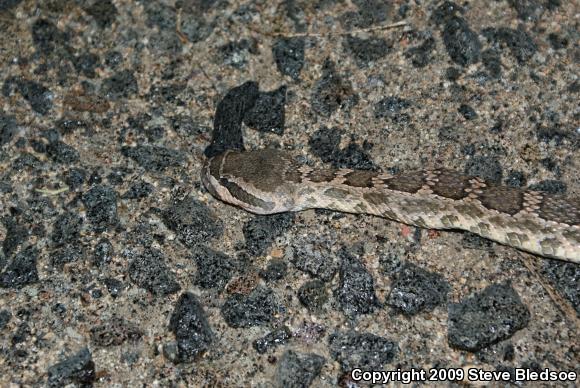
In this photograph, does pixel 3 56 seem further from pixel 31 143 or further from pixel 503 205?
pixel 503 205

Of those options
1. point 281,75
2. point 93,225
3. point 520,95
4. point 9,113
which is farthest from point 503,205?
point 9,113

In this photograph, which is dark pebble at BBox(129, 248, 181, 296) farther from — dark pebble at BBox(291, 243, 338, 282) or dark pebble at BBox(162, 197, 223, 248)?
dark pebble at BBox(291, 243, 338, 282)

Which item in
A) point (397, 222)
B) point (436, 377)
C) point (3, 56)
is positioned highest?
point (3, 56)

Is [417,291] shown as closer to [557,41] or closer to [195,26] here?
[557,41]

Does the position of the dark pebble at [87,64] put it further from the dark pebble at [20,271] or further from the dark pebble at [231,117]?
the dark pebble at [20,271]

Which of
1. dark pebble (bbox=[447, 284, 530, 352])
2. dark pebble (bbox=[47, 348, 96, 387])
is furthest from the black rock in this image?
dark pebble (bbox=[447, 284, 530, 352])

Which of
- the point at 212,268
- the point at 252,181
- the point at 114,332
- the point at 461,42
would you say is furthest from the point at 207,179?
the point at 461,42
